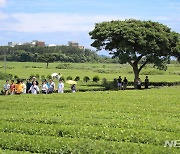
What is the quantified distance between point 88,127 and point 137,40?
29.1 metres

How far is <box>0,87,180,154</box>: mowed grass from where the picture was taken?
13125 millimetres

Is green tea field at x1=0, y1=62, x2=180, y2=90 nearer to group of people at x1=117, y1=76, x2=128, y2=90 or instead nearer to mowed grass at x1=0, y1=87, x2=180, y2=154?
group of people at x1=117, y1=76, x2=128, y2=90

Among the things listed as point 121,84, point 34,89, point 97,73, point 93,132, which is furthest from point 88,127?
point 97,73

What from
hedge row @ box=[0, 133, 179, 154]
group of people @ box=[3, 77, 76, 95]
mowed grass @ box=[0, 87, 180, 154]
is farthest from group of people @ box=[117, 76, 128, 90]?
hedge row @ box=[0, 133, 179, 154]

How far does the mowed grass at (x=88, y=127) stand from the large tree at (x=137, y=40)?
21.3m

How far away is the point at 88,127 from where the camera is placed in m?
15.6

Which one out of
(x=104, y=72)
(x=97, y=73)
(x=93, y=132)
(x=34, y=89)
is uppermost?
(x=104, y=72)

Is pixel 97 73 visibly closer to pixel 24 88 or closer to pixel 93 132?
pixel 24 88

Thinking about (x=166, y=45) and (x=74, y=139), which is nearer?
(x=74, y=139)

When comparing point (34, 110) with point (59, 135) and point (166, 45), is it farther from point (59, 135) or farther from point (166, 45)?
point (166, 45)

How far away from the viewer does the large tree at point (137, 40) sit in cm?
4356

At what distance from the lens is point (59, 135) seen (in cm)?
1495

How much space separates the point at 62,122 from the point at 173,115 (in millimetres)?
5989

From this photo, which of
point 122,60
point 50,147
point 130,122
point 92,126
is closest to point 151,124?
point 130,122
